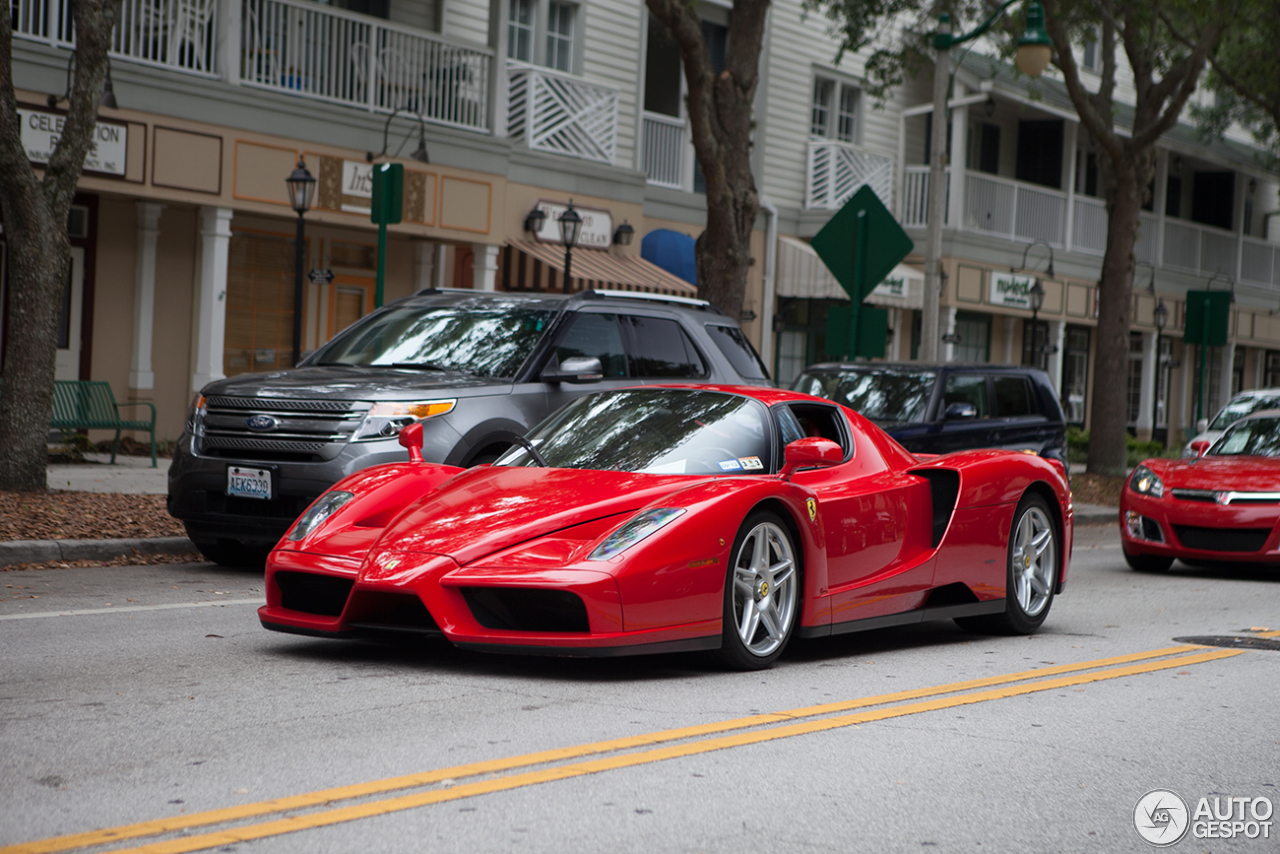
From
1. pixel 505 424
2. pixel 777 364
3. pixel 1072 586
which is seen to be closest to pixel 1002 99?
pixel 777 364

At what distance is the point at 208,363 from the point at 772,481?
13.7 m

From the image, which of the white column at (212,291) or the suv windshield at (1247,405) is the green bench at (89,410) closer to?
the white column at (212,291)

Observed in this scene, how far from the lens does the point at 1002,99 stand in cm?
3175

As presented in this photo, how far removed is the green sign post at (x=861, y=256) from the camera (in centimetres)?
1596

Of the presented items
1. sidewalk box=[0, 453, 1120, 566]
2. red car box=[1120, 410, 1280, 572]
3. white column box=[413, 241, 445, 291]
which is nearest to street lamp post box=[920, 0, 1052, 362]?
sidewalk box=[0, 453, 1120, 566]

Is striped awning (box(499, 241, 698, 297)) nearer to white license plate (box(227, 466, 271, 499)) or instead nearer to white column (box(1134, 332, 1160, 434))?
white license plate (box(227, 466, 271, 499))

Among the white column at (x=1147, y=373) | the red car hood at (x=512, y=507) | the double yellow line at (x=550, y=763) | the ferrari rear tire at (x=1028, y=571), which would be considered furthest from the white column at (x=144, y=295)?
the white column at (x=1147, y=373)

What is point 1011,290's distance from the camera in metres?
32.0

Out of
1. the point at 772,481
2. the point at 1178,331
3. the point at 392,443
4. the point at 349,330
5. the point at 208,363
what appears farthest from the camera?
the point at 1178,331

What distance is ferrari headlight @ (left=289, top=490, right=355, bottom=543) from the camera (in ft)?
22.6

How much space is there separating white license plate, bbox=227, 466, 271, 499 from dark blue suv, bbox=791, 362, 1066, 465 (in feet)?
22.1

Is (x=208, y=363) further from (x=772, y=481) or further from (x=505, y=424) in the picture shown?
(x=772, y=481)

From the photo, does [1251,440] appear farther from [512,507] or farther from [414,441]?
[512,507]

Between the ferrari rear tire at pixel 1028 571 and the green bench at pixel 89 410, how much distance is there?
36.6 feet
